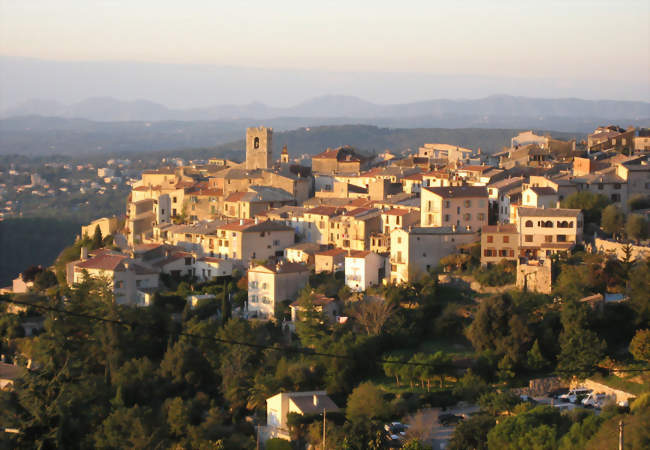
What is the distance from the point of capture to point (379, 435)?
20.2 meters

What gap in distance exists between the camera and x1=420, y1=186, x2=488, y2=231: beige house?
29812 millimetres

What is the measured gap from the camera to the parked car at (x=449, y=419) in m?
21.6

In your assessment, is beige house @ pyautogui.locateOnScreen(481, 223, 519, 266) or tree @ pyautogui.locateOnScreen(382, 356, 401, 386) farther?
beige house @ pyautogui.locateOnScreen(481, 223, 519, 266)

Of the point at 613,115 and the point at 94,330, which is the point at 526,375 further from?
the point at 613,115

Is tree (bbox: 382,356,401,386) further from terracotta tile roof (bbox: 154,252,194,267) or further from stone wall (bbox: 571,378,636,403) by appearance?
terracotta tile roof (bbox: 154,252,194,267)

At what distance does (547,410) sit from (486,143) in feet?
268

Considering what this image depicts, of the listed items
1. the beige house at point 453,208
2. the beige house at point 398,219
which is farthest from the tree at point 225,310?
the beige house at point 453,208

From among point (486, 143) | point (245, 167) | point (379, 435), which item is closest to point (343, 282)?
point (379, 435)

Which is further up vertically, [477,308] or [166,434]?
[477,308]

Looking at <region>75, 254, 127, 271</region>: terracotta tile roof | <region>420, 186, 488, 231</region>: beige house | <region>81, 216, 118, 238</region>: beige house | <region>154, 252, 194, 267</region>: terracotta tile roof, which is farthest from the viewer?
<region>81, 216, 118, 238</region>: beige house

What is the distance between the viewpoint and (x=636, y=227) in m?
27.9

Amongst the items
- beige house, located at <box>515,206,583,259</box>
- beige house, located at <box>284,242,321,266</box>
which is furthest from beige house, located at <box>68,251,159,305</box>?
beige house, located at <box>515,206,583,259</box>

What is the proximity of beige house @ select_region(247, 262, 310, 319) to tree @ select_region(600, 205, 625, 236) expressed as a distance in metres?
8.29

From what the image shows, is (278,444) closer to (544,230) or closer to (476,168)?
(544,230)
